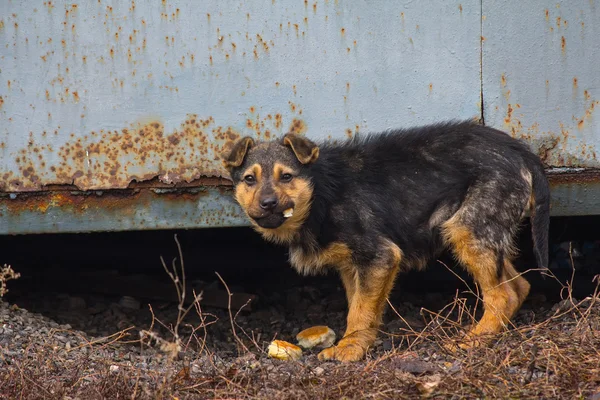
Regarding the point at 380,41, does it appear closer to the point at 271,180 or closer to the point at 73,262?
the point at 271,180

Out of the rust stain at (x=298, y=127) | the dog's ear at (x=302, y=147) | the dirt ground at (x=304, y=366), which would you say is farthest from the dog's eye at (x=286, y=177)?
the dirt ground at (x=304, y=366)

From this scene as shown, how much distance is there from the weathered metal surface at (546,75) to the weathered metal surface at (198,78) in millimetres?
172

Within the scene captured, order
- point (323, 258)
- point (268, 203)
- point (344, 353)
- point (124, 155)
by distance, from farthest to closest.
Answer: point (124, 155) → point (323, 258) → point (344, 353) → point (268, 203)

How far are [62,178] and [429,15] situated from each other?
3.02 m

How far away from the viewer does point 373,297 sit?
5.70 metres

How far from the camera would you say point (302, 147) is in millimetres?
5625

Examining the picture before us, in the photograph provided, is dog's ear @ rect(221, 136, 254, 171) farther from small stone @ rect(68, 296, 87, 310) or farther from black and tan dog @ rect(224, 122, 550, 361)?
small stone @ rect(68, 296, 87, 310)

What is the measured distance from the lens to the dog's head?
5.51 meters

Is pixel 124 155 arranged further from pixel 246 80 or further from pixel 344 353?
pixel 344 353

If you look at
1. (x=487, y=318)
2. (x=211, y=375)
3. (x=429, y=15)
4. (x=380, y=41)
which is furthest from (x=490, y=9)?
(x=211, y=375)

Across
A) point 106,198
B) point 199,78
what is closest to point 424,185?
point 199,78

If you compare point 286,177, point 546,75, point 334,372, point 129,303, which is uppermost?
point 546,75

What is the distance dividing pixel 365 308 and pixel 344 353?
14.6 inches

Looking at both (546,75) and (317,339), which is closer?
(546,75)
